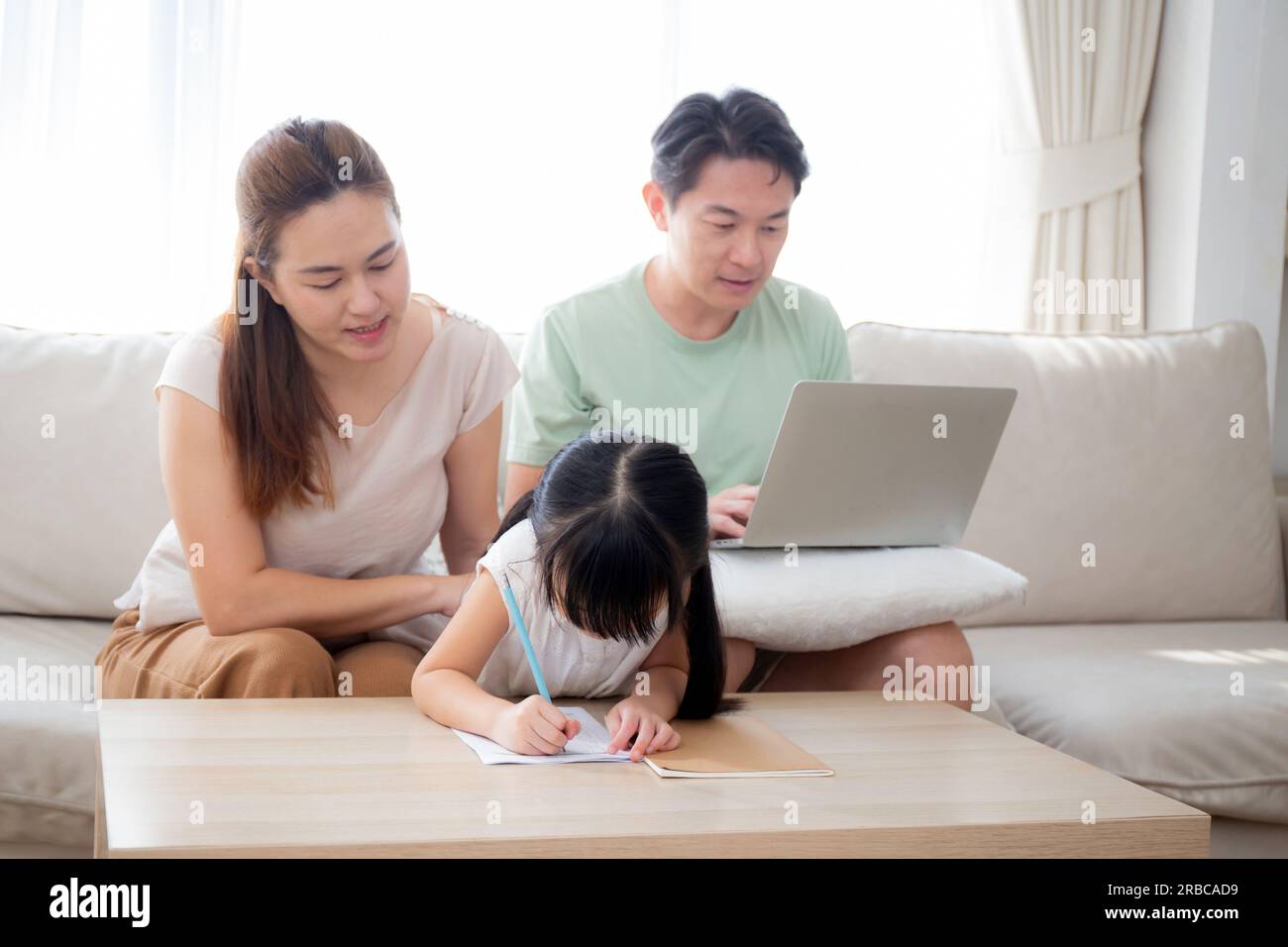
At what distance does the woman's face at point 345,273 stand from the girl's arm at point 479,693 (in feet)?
1.17

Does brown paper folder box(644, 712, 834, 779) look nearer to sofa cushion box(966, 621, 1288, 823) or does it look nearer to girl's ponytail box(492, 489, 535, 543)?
girl's ponytail box(492, 489, 535, 543)

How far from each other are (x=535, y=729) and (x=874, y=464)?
538 millimetres

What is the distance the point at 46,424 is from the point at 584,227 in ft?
3.94

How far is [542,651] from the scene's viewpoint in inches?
53.6

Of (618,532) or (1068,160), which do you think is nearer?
(618,532)

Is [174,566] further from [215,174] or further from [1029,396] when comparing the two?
[1029,396]

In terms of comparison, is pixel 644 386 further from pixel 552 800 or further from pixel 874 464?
pixel 552 800

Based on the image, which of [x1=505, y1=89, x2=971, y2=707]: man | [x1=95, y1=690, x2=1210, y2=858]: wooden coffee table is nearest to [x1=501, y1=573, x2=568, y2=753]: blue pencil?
[x1=95, y1=690, x2=1210, y2=858]: wooden coffee table

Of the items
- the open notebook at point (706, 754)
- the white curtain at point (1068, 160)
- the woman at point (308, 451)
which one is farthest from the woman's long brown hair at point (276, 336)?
the white curtain at point (1068, 160)

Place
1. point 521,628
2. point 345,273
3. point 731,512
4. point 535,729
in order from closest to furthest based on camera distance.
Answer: point 535,729 → point 521,628 → point 345,273 → point 731,512

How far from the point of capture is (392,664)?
1524 millimetres

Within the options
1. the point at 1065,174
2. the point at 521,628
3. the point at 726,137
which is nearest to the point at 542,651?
the point at 521,628

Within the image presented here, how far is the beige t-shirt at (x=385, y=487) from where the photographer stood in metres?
1.59

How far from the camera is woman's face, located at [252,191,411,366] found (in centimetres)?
146
